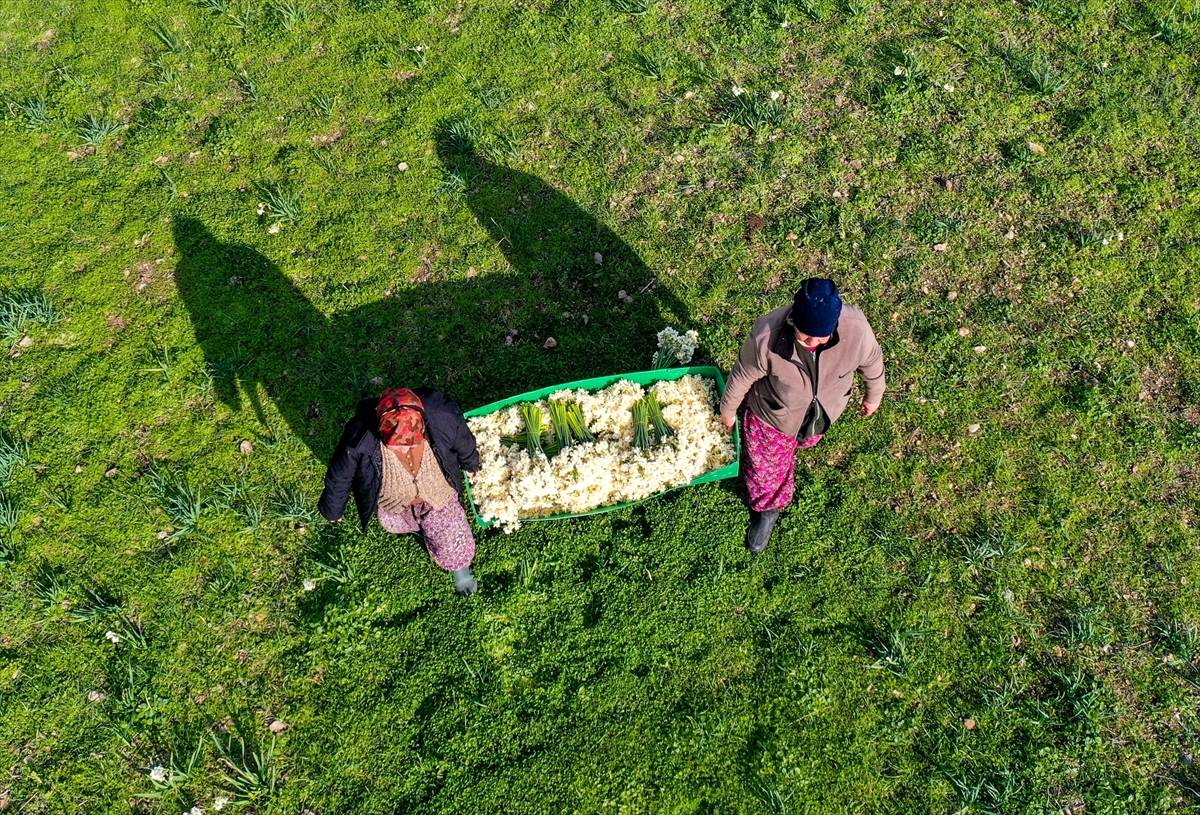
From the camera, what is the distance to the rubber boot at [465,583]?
5133 mm

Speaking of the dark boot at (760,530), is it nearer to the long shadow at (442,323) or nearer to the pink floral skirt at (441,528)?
the long shadow at (442,323)

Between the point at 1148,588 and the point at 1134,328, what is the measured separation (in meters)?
2.09

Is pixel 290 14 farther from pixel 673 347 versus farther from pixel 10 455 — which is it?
pixel 673 347

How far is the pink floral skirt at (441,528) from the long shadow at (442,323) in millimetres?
1354

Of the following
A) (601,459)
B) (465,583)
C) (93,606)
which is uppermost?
(601,459)

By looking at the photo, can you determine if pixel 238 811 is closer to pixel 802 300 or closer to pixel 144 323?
pixel 144 323

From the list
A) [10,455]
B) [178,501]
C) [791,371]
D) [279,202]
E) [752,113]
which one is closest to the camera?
[791,371]

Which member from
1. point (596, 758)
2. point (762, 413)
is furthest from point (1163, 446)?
point (596, 758)

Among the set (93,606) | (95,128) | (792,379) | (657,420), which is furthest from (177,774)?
(95,128)

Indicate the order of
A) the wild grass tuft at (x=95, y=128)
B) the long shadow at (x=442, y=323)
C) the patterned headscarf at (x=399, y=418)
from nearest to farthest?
the patterned headscarf at (x=399, y=418) → the long shadow at (x=442, y=323) → the wild grass tuft at (x=95, y=128)

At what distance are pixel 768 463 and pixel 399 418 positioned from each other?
2.37 m

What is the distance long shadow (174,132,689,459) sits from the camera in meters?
6.03

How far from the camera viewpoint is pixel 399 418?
12.5ft

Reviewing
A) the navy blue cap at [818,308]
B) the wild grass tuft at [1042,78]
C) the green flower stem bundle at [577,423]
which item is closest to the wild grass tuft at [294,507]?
the green flower stem bundle at [577,423]
